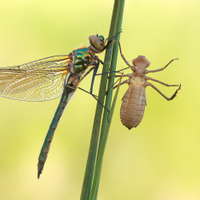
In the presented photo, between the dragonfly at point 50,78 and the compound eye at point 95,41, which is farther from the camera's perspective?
the dragonfly at point 50,78

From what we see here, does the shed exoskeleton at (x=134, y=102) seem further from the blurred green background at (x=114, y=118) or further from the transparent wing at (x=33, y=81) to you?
the blurred green background at (x=114, y=118)

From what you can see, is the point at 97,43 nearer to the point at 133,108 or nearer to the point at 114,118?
the point at 133,108

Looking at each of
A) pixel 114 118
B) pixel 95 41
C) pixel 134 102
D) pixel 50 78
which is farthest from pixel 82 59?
pixel 114 118

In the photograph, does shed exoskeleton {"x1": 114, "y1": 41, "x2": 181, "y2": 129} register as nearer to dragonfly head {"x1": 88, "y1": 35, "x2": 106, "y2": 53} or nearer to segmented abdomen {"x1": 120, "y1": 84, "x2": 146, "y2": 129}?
segmented abdomen {"x1": 120, "y1": 84, "x2": 146, "y2": 129}

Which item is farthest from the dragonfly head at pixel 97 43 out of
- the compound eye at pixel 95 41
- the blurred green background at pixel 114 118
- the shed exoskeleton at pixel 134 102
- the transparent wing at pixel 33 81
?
the blurred green background at pixel 114 118

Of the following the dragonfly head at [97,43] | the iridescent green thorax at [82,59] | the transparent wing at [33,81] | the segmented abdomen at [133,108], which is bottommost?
the segmented abdomen at [133,108]

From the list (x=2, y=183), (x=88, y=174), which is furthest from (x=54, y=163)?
(x=88, y=174)

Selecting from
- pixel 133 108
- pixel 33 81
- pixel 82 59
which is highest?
pixel 82 59
